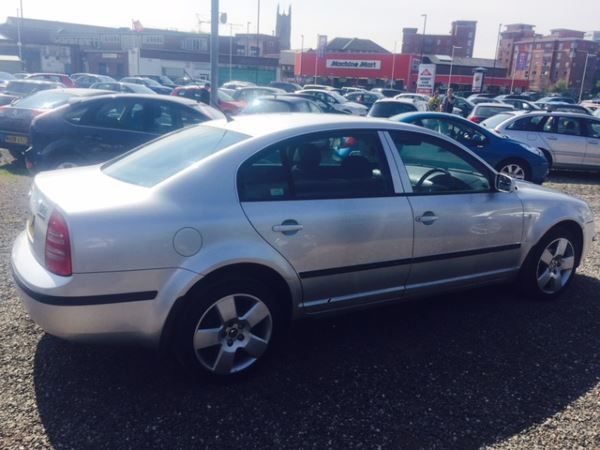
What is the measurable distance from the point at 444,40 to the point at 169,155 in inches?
4521

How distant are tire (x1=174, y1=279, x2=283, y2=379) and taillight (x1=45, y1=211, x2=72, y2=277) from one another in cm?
67

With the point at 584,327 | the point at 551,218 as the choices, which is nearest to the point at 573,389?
the point at 584,327

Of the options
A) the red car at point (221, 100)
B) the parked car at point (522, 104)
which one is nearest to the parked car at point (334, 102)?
the red car at point (221, 100)

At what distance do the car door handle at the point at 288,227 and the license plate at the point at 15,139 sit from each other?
8365 mm

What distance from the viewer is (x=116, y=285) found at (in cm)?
284

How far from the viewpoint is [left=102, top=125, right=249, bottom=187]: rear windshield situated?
337cm

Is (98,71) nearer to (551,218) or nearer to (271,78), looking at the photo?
(271,78)

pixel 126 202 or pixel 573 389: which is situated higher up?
pixel 126 202

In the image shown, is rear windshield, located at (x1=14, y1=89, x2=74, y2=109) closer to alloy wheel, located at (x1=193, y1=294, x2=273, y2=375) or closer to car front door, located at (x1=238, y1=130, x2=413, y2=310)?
car front door, located at (x1=238, y1=130, x2=413, y2=310)

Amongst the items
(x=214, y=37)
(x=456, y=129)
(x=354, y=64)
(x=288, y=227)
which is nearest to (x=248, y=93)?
(x=214, y=37)

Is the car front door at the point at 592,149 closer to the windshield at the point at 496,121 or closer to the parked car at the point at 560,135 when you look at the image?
the parked car at the point at 560,135

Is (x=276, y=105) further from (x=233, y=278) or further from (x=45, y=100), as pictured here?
(x=233, y=278)

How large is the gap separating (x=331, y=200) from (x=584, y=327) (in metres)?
2.40

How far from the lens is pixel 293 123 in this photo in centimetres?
371
